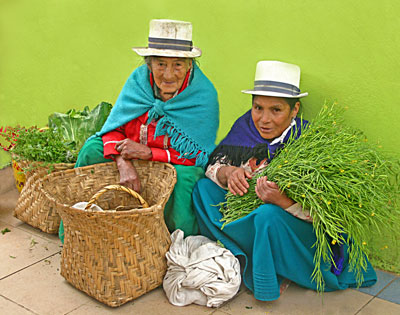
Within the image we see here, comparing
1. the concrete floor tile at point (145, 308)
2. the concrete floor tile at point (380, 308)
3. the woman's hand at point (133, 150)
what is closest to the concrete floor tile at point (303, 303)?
the concrete floor tile at point (380, 308)

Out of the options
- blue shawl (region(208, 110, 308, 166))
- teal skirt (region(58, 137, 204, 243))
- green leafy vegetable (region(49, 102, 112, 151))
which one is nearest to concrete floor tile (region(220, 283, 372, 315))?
teal skirt (region(58, 137, 204, 243))

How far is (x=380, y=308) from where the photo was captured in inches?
120

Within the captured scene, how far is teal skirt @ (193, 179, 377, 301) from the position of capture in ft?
10.0

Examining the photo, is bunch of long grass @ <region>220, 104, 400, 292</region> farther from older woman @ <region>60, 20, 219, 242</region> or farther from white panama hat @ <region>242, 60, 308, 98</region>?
older woman @ <region>60, 20, 219, 242</region>

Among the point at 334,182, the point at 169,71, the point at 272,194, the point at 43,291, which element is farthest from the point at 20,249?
the point at 334,182

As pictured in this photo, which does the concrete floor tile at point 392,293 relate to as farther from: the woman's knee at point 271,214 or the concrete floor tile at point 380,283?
the woman's knee at point 271,214

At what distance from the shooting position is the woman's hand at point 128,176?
142 inches

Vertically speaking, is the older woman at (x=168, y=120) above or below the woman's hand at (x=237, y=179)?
above

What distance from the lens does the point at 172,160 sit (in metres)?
3.67

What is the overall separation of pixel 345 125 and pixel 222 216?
1048 millimetres

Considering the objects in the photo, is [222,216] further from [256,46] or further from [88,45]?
[88,45]

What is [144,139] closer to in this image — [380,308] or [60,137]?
[60,137]

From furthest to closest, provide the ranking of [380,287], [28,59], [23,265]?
[28,59] < [23,265] < [380,287]

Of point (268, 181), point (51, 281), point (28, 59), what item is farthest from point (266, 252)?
point (28, 59)
